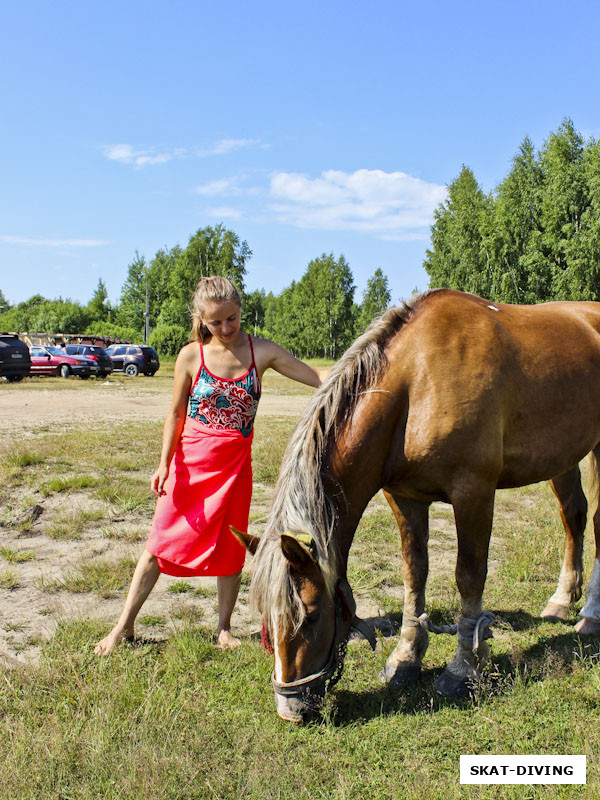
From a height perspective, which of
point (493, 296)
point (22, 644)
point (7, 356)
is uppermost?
point (493, 296)

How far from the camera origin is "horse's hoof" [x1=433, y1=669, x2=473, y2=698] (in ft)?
10.2

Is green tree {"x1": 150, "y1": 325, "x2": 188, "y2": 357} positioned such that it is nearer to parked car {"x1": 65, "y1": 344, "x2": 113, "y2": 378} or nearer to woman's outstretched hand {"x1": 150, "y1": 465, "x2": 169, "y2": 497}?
parked car {"x1": 65, "y1": 344, "x2": 113, "y2": 378}

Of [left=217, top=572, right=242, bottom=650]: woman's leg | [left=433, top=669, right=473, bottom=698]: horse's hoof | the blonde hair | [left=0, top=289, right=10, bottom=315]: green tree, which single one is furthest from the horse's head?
[left=0, top=289, right=10, bottom=315]: green tree

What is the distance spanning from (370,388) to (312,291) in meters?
59.3

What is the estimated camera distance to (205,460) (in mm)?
3537

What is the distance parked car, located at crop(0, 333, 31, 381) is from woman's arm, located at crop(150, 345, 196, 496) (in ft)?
76.6

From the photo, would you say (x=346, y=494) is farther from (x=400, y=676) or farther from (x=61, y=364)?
(x=61, y=364)

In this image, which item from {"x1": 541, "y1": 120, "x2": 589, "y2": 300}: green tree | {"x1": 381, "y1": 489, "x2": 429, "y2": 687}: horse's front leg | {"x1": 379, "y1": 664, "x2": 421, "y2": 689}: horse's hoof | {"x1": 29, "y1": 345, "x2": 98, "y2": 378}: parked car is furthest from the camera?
{"x1": 541, "y1": 120, "x2": 589, "y2": 300}: green tree

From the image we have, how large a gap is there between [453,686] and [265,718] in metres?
1.03

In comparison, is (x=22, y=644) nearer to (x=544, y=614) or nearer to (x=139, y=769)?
(x=139, y=769)

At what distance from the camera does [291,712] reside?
268 cm

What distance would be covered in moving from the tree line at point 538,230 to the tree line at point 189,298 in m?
7.64

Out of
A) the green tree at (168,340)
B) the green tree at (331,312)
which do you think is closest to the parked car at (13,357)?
the green tree at (168,340)

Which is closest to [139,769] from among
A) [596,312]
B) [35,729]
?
[35,729]
